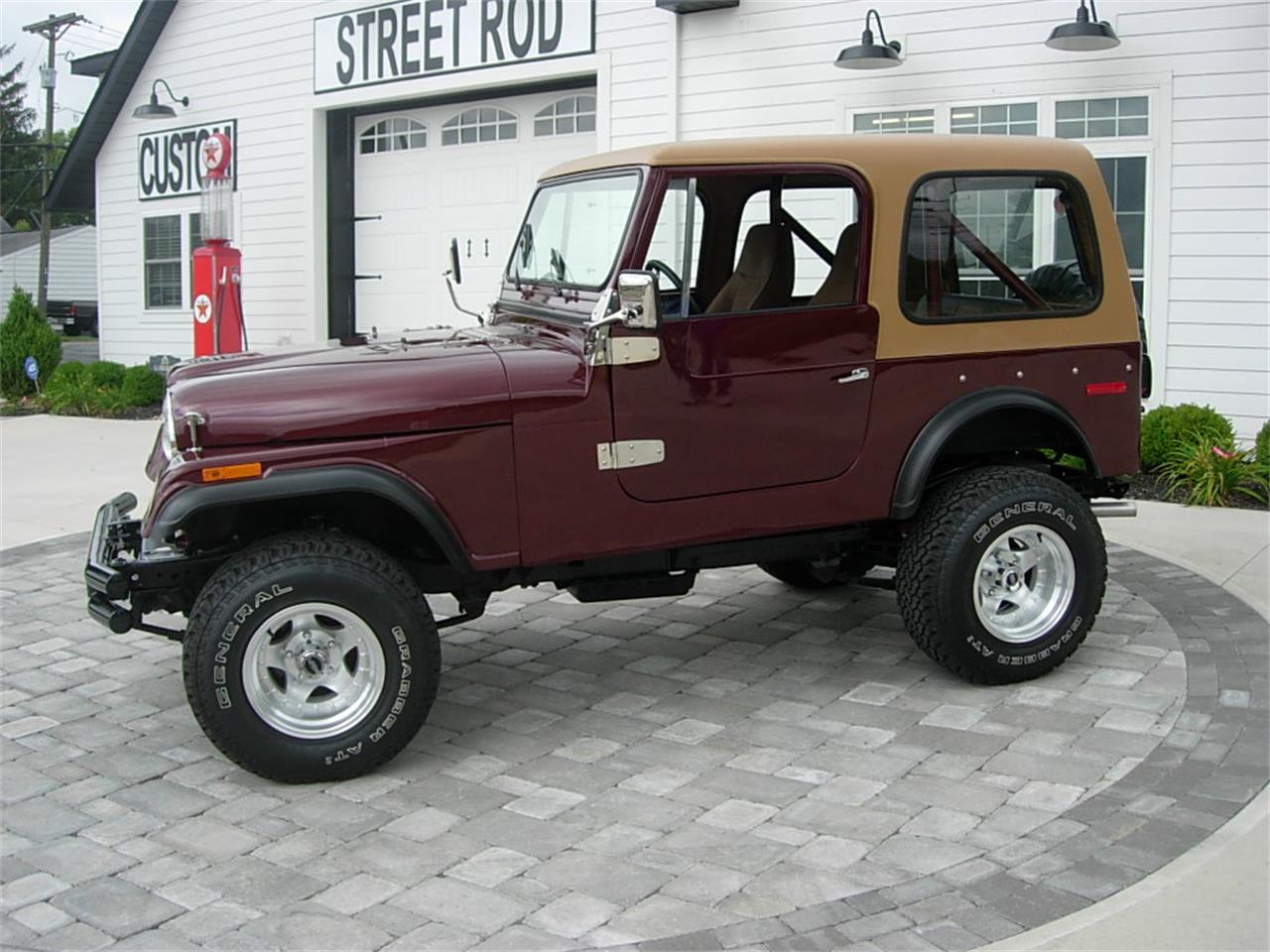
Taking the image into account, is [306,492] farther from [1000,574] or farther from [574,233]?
[1000,574]

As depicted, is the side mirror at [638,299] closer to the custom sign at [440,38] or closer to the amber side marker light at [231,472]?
the amber side marker light at [231,472]

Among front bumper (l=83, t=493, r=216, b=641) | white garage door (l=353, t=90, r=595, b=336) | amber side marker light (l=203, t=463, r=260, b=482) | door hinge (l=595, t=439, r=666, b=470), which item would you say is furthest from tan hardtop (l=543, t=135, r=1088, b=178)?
white garage door (l=353, t=90, r=595, b=336)

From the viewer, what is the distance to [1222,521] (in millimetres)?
8125

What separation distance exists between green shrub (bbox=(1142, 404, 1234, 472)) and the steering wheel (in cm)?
522

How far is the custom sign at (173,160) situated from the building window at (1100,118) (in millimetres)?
9971

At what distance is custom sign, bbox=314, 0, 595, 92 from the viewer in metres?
12.5

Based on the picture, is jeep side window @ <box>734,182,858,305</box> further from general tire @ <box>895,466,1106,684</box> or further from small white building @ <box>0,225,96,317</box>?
small white building @ <box>0,225,96,317</box>

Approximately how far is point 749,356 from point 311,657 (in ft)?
6.04

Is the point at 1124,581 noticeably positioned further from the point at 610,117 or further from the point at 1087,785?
the point at 610,117

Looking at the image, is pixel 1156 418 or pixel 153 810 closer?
pixel 153 810

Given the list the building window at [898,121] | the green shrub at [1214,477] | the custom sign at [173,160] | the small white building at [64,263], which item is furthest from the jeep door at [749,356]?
the small white building at [64,263]

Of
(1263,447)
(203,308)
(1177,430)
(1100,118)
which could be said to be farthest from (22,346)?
(1263,447)

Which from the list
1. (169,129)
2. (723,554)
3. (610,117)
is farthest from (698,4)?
(169,129)

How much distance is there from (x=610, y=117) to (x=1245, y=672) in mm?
8293
